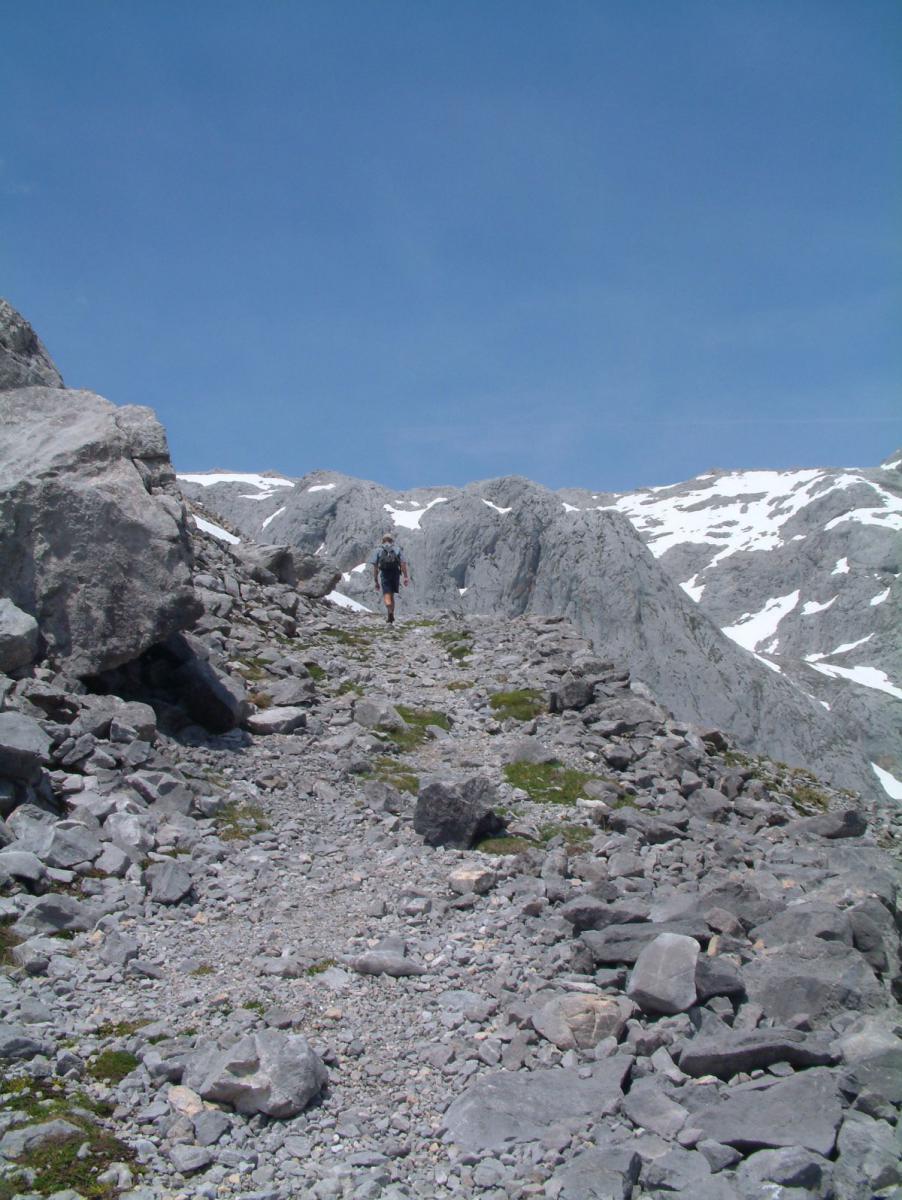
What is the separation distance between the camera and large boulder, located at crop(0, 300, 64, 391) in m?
17.9

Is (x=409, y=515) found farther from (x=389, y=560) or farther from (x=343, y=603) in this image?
(x=389, y=560)

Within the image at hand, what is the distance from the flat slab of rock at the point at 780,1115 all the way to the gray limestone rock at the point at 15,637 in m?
12.0

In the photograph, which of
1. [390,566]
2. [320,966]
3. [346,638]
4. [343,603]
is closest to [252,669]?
[346,638]

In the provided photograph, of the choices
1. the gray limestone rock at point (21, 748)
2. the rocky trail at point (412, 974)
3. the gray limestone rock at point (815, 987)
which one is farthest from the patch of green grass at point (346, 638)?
the gray limestone rock at point (815, 987)

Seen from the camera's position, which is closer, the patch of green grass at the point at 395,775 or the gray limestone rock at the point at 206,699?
the patch of green grass at the point at 395,775

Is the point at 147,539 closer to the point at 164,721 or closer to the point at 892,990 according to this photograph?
the point at 164,721

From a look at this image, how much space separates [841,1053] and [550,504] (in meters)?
112

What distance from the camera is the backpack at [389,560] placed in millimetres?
33938

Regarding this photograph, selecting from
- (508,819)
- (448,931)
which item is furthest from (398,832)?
(448,931)

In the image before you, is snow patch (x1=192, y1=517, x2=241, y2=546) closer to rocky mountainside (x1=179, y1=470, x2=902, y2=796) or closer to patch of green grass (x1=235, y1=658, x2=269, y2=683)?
rocky mountainside (x1=179, y1=470, x2=902, y2=796)

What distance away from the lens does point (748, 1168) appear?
671 cm

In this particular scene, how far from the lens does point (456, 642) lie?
32.9 m

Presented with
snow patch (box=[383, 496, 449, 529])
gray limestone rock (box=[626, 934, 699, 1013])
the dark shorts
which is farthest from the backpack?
snow patch (box=[383, 496, 449, 529])

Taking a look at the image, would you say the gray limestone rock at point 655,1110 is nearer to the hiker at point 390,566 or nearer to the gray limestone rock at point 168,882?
the gray limestone rock at point 168,882
